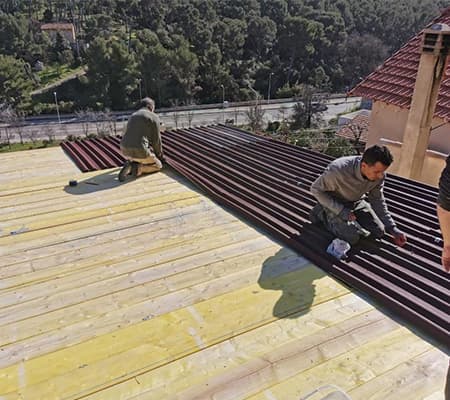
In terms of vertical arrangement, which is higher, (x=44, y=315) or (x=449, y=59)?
(x=449, y=59)

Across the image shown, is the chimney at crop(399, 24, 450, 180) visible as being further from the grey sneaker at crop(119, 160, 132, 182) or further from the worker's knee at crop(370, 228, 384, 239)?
the grey sneaker at crop(119, 160, 132, 182)

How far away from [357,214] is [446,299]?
36.4 inches

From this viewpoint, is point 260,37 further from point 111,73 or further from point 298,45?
point 111,73

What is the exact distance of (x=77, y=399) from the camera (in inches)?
67.7

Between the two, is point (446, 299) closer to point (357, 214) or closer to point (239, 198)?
point (357, 214)

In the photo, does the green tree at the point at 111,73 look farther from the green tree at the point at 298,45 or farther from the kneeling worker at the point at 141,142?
the kneeling worker at the point at 141,142

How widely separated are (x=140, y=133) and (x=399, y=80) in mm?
4608

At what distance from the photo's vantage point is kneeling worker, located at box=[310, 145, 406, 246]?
282 cm

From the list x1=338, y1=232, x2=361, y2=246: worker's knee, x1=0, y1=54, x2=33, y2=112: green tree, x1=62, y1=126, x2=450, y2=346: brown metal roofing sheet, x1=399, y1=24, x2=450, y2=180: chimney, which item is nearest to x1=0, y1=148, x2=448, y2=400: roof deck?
x1=62, y1=126, x2=450, y2=346: brown metal roofing sheet

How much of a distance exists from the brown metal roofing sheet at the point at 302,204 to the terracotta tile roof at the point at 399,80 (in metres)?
2.06

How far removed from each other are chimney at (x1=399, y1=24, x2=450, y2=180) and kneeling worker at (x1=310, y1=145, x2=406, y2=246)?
2796 mm

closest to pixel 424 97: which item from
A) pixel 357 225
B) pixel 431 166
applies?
pixel 431 166

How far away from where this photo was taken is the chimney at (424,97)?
16.1ft

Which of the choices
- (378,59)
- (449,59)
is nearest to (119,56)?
(378,59)
